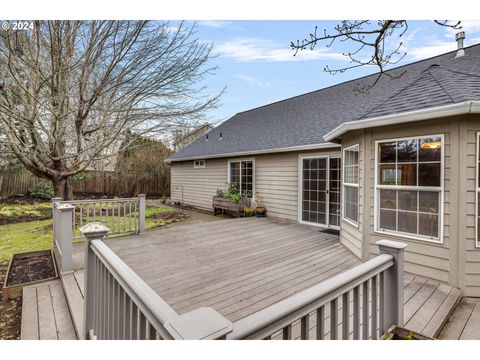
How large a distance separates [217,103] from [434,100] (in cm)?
382

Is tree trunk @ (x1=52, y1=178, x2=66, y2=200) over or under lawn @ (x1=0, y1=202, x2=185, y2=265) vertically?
over

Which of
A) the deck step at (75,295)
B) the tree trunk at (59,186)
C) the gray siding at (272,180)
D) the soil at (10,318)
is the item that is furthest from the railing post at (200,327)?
the tree trunk at (59,186)

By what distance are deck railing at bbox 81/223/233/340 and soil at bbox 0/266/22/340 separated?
1089 millimetres

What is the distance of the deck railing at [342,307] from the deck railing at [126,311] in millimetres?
154

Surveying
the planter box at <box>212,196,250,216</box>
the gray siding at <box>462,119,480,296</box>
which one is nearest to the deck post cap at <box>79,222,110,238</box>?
the gray siding at <box>462,119,480,296</box>

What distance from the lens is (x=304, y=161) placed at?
707 cm

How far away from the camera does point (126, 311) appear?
151 cm

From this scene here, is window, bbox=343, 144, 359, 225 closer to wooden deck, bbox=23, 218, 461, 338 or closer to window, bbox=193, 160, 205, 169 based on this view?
wooden deck, bbox=23, 218, 461, 338

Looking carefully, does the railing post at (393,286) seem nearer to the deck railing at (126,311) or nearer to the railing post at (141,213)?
the deck railing at (126,311)

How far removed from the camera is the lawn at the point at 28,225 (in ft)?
18.6

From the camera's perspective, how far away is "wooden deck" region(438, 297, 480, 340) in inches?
93.6

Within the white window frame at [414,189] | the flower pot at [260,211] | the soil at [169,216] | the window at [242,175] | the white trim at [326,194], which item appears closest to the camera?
the white window frame at [414,189]
